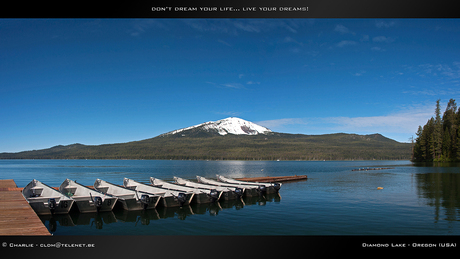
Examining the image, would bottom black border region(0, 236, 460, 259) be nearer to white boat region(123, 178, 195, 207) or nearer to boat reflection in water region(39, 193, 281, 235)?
boat reflection in water region(39, 193, 281, 235)

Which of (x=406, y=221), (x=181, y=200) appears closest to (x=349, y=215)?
(x=406, y=221)

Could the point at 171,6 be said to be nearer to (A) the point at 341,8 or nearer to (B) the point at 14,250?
(A) the point at 341,8

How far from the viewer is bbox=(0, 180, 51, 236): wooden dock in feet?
32.4

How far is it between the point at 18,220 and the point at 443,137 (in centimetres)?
9888

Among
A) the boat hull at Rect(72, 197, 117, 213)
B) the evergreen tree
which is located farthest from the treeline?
the boat hull at Rect(72, 197, 117, 213)

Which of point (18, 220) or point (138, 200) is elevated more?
point (18, 220)

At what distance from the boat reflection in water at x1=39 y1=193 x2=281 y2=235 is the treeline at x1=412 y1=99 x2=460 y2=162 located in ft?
256

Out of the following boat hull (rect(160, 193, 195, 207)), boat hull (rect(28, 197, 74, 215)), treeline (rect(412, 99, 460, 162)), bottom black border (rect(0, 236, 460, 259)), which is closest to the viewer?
bottom black border (rect(0, 236, 460, 259))

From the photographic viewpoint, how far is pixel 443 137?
79.6m

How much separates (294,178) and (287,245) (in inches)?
1712

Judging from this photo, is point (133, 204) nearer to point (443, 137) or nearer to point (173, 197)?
point (173, 197)

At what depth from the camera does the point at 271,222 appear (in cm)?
1602

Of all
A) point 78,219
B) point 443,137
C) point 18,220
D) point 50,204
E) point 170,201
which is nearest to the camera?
point 18,220

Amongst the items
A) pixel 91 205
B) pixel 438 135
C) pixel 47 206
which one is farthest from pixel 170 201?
pixel 438 135
